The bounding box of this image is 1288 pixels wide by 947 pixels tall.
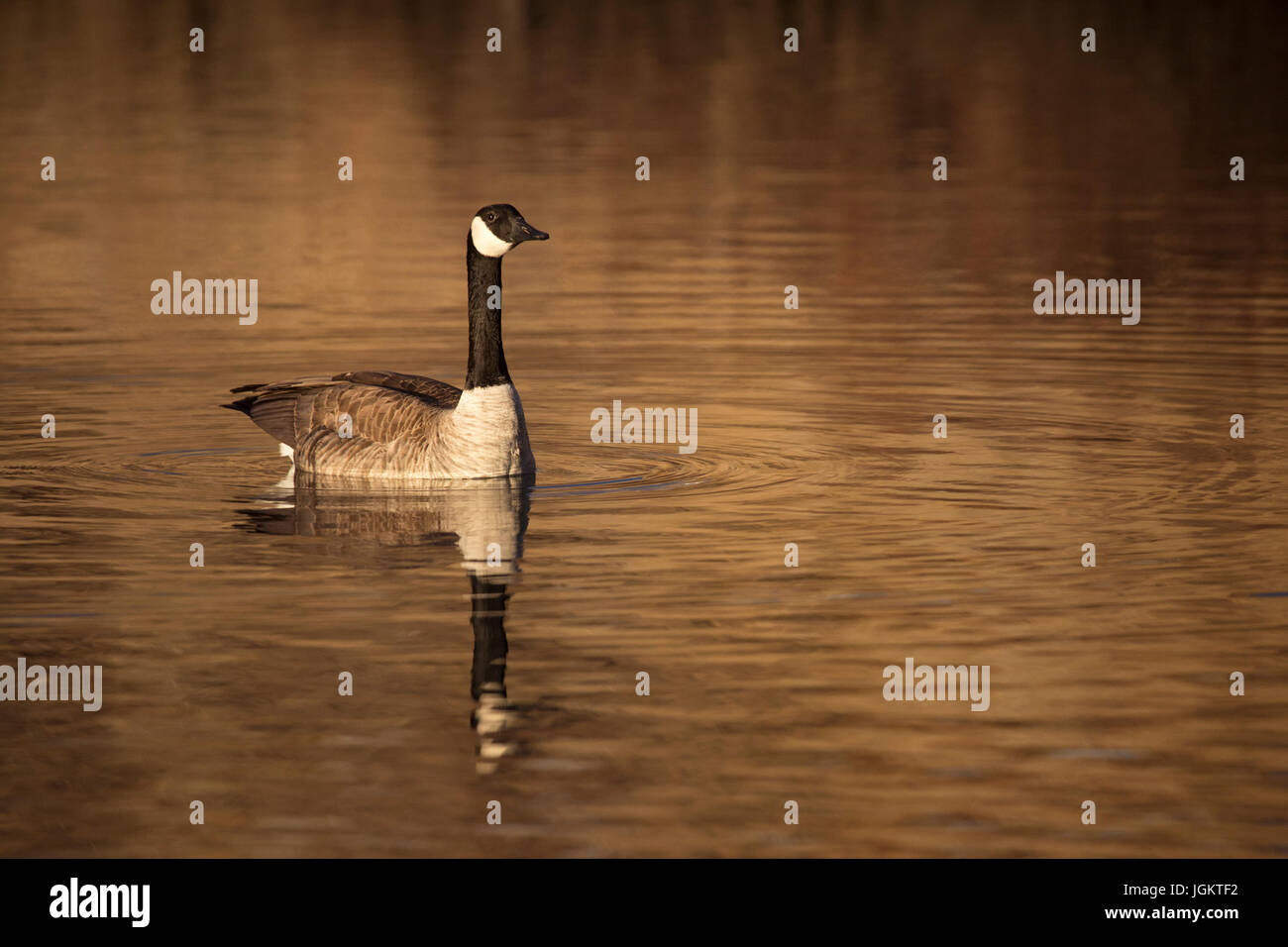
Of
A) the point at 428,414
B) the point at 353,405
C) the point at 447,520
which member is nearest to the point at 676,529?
the point at 447,520

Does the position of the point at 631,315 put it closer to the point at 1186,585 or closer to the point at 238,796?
the point at 1186,585

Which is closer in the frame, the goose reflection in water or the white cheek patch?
the goose reflection in water

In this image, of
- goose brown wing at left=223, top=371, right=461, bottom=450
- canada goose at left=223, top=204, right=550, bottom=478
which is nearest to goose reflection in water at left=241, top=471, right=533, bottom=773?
canada goose at left=223, top=204, right=550, bottom=478

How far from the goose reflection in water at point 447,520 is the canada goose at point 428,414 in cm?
17

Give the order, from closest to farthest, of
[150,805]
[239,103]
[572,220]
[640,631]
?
[150,805] < [640,631] < [572,220] < [239,103]

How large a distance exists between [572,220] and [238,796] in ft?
92.9

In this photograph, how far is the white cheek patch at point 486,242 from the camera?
61.4 ft

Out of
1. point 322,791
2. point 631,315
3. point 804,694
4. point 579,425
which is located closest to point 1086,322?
point 631,315

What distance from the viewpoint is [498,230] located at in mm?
18656

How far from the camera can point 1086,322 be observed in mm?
27562

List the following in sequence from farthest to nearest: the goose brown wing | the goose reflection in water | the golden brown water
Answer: the goose brown wing, the goose reflection in water, the golden brown water

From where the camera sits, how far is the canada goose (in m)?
18.0

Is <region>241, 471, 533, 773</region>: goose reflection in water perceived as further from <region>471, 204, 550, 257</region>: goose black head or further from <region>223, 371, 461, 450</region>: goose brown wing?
<region>471, 204, 550, 257</region>: goose black head

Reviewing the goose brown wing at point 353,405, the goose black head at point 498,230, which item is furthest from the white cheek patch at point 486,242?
the goose brown wing at point 353,405
